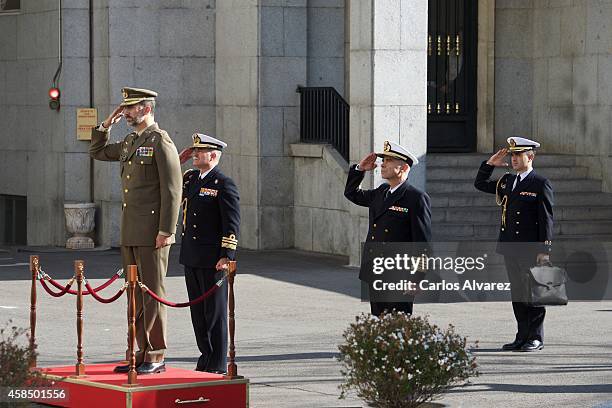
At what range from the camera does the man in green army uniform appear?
11758 mm

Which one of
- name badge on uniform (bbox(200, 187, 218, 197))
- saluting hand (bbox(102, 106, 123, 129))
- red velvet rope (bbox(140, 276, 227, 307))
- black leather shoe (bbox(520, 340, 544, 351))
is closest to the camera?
red velvet rope (bbox(140, 276, 227, 307))

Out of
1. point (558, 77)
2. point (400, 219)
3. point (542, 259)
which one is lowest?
point (542, 259)

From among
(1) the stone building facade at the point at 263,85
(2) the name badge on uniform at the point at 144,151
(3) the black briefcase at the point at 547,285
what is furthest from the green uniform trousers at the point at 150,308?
(1) the stone building facade at the point at 263,85

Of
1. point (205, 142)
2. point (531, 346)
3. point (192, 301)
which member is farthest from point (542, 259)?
point (192, 301)

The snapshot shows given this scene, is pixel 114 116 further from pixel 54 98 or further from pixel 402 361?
pixel 54 98

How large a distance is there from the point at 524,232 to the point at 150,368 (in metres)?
4.50

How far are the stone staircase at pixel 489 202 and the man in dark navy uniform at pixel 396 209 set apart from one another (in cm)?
881

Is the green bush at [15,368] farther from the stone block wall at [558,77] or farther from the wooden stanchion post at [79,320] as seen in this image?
the stone block wall at [558,77]

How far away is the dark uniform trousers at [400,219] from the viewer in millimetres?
12594

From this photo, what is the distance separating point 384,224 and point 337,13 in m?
12.5

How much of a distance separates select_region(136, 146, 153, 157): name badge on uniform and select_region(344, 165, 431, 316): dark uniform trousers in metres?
1.91

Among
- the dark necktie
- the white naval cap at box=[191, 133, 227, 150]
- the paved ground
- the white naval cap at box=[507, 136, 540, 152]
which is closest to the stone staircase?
the paved ground

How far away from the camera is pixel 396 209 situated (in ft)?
41.5

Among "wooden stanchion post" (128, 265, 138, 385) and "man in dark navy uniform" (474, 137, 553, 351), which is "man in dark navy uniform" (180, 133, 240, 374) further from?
"man in dark navy uniform" (474, 137, 553, 351)
